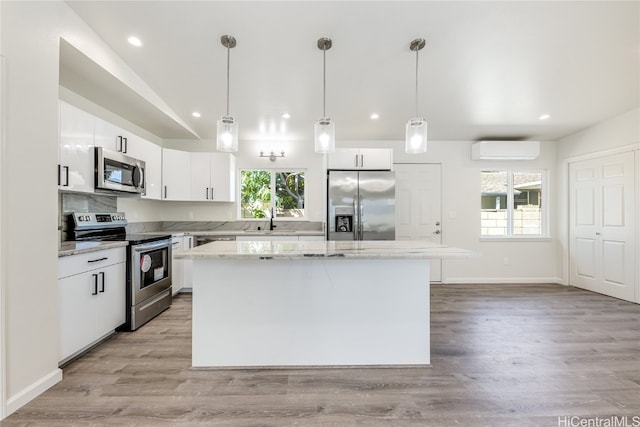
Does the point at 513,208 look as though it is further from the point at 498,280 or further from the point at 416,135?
the point at 416,135

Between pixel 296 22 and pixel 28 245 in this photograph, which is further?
pixel 296 22

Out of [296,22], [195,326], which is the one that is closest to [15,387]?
[195,326]

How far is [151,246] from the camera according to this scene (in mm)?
2936

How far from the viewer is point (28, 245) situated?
1.65m

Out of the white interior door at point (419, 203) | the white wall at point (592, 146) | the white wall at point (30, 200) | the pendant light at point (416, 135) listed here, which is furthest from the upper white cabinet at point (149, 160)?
the white wall at point (592, 146)

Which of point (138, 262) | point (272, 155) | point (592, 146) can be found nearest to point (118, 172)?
point (138, 262)

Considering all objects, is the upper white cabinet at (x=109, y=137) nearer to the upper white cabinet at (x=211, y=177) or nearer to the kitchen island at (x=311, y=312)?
the upper white cabinet at (x=211, y=177)

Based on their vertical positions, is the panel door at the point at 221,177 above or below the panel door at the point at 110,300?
above

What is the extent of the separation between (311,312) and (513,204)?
14.4 feet

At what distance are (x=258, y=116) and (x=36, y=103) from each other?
2235 millimetres

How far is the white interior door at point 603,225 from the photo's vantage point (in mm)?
3615

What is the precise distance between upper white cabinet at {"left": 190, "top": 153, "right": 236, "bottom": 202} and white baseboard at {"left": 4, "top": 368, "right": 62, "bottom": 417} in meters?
2.72

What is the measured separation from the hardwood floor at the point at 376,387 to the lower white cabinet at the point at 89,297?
0.51 ft

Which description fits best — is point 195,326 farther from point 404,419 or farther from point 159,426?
point 404,419
